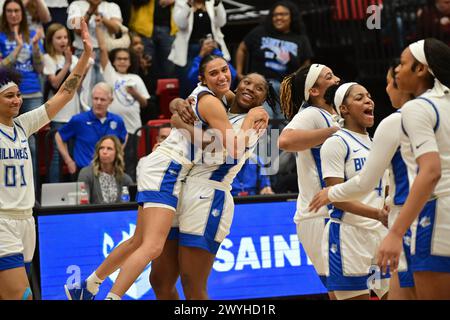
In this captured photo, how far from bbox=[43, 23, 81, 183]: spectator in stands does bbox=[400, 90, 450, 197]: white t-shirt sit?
6.39 meters

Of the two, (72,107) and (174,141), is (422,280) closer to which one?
(174,141)

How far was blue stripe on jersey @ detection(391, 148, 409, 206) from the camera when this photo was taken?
4.86 metres

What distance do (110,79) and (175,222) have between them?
14.6ft

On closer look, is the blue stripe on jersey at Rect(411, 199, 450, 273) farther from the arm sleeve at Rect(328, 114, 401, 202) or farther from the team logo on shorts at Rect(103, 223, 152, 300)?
the team logo on shorts at Rect(103, 223, 152, 300)

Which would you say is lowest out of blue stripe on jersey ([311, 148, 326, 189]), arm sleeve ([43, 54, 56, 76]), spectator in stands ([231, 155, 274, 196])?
spectator in stands ([231, 155, 274, 196])

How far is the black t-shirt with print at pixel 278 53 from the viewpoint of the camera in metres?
11.2

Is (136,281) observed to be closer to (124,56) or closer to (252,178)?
(252,178)

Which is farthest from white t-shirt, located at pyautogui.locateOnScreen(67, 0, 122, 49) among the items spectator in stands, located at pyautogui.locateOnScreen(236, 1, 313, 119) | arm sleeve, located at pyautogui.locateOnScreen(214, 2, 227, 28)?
spectator in stands, located at pyautogui.locateOnScreen(236, 1, 313, 119)

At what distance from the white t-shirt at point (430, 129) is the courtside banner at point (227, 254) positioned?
15.6ft

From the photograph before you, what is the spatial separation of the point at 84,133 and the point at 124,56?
1.33 m

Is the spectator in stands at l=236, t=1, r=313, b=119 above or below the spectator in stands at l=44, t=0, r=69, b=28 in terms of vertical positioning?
below

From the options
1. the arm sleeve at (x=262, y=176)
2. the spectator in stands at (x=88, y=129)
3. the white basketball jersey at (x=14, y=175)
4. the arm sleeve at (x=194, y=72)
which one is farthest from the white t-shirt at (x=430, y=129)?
the arm sleeve at (x=194, y=72)

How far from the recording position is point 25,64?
10.3m
